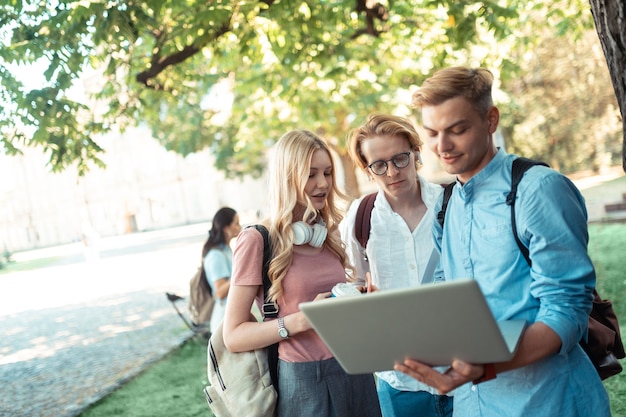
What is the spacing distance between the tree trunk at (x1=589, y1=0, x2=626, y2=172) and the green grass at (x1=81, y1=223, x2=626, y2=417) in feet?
10.8

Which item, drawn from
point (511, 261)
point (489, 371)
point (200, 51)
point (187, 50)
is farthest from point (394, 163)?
point (200, 51)

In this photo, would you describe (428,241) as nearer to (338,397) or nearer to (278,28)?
(338,397)


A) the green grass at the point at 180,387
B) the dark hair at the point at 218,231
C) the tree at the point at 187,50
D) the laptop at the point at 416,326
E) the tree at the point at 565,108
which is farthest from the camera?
the tree at the point at 565,108

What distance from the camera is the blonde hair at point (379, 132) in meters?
3.34

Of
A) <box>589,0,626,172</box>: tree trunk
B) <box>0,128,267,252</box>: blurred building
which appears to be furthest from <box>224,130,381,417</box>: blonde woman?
<box>0,128,267,252</box>: blurred building

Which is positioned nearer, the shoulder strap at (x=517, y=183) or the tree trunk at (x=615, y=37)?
the shoulder strap at (x=517, y=183)

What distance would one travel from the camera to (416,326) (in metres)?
1.73

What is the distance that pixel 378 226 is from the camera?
342 centimetres

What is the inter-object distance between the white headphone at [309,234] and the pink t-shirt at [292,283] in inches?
3.1

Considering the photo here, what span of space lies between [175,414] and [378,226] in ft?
14.2

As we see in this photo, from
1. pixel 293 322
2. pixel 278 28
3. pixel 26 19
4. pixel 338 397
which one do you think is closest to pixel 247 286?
pixel 293 322

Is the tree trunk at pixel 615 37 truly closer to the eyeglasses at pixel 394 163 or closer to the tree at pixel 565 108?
the eyeglasses at pixel 394 163

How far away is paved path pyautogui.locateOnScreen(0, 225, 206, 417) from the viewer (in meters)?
8.77

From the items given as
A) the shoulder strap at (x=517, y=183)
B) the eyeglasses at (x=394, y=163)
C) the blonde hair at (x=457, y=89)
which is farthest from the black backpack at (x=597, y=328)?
the eyeglasses at (x=394, y=163)
